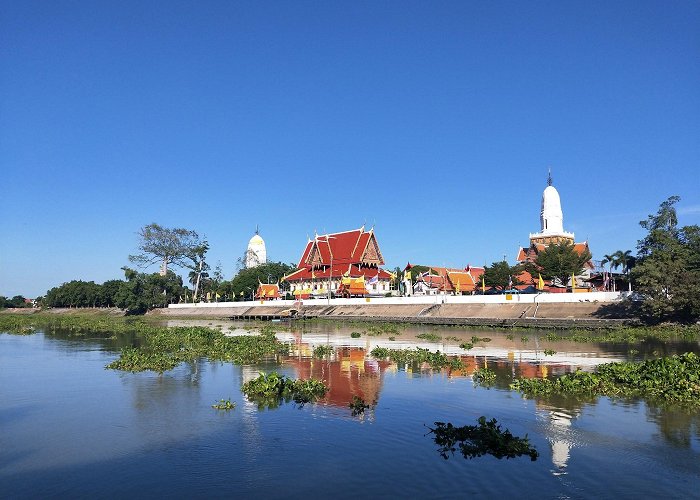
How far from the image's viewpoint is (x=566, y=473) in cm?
1035

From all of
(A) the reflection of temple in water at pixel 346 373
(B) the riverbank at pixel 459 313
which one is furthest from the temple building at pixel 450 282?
(A) the reflection of temple in water at pixel 346 373

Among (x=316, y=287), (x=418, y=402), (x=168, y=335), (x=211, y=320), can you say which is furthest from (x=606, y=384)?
(x=316, y=287)

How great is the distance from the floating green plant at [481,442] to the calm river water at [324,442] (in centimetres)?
27

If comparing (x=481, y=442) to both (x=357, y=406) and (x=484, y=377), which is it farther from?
(x=484, y=377)

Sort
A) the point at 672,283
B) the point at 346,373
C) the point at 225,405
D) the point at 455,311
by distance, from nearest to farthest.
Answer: the point at 225,405
the point at 346,373
the point at 672,283
the point at 455,311

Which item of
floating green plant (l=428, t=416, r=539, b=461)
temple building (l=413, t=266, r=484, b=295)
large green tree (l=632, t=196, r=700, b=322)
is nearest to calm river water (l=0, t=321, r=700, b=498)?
floating green plant (l=428, t=416, r=539, b=461)

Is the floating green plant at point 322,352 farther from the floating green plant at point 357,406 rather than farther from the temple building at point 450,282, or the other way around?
the temple building at point 450,282

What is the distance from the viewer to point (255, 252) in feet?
406

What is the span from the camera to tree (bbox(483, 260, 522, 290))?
63.9m

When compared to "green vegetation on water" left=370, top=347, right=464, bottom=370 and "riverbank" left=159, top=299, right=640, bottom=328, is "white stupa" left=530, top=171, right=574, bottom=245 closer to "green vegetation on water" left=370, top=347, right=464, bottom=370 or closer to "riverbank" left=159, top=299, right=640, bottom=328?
"riverbank" left=159, top=299, right=640, bottom=328

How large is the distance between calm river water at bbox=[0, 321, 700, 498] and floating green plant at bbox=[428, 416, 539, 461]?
27 cm

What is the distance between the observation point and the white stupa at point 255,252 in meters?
123

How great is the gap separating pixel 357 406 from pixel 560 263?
159ft

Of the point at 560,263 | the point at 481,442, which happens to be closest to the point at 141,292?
the point at 560,263
